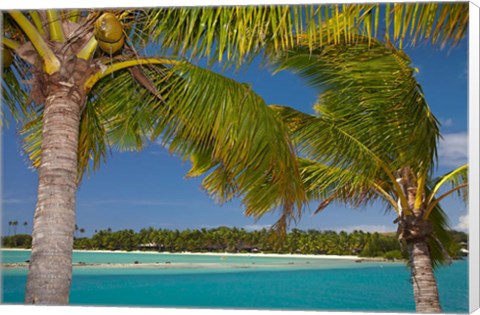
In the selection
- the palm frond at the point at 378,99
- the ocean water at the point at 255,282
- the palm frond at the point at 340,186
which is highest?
the palm frond at the point at 378,99

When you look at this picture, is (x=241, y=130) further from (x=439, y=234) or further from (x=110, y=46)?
(x=439, y=234)

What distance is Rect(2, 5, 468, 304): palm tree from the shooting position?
148 inches

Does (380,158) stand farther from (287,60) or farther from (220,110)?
(220,110)

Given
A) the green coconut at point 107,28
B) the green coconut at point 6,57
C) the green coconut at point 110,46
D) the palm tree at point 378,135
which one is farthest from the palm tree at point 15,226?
the green coconut at point 107,28

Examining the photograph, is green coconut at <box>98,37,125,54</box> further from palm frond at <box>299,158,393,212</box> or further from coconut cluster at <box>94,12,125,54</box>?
palm frond at <box>299,158,393,212</box>

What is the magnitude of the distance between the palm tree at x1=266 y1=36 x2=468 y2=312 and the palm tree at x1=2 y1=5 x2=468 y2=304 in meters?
0.46

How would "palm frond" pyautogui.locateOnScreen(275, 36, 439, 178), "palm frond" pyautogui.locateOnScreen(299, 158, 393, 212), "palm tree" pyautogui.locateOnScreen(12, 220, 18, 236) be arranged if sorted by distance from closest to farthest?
"palm frond" pyautogui.locateOnScreen(275, 36, 439, 178), "palm frond" pyautogui.locateOnScreen(299, 158, 393, 212), "palm tree" pyautogui.locateOnScreen(12, 220, 18, 236)

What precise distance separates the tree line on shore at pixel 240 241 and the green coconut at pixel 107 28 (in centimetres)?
450

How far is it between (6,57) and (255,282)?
7844 millimetres

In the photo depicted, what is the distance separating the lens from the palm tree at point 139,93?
3.77 meters

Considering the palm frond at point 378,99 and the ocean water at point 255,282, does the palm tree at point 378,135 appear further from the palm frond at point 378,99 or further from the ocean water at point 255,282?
the ocean water at point 255,282

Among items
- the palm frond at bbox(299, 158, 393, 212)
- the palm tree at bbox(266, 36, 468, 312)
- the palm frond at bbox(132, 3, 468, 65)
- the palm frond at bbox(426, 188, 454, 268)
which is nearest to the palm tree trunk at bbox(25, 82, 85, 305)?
the palm frond at bbox(132, 3, 468, 65)

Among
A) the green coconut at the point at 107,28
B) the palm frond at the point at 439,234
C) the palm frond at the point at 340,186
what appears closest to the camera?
the green coconut at the point at 107,28

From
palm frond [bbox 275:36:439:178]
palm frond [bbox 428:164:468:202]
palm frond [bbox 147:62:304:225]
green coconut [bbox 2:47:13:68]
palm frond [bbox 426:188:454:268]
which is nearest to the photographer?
palm frond [bbox 147:62:304:225]
